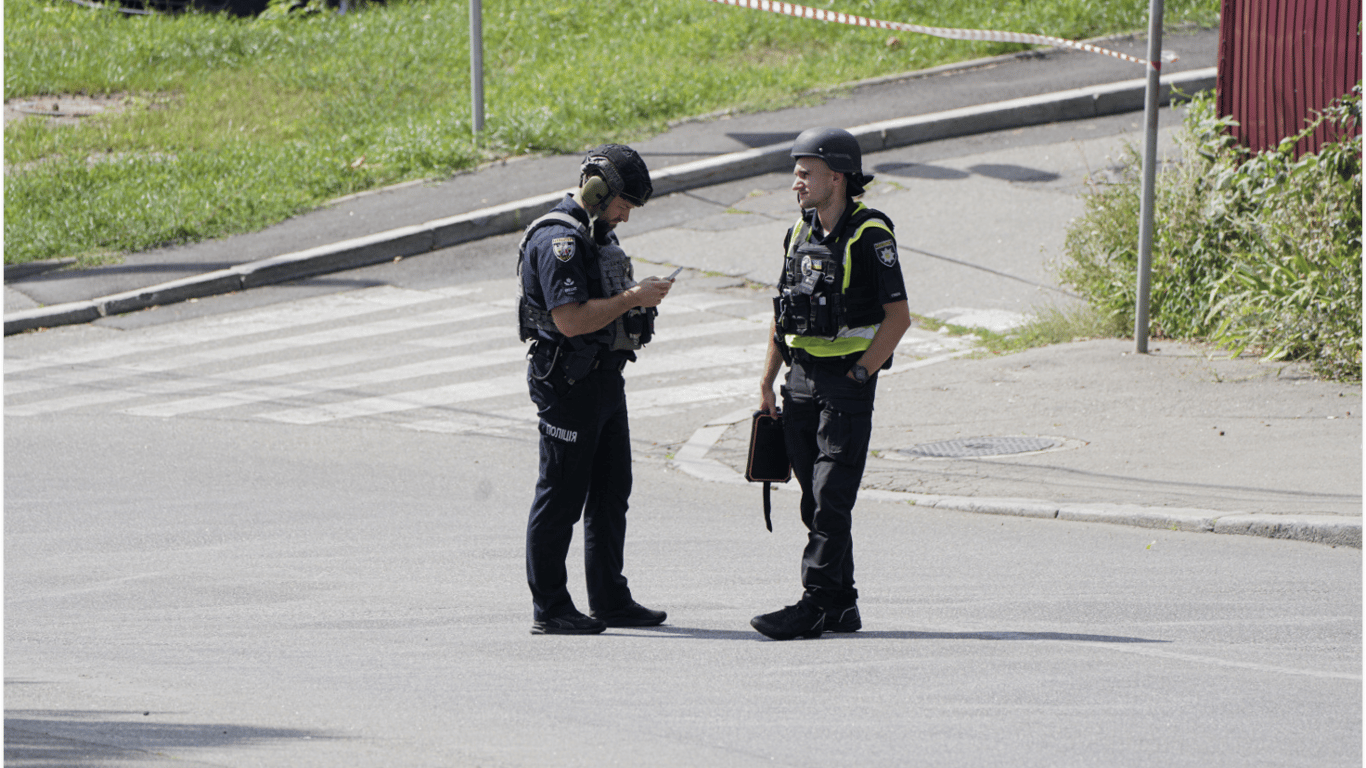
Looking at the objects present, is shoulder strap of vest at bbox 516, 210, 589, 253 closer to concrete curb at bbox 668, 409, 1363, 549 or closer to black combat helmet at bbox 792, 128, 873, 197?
black combat helmet at bbox 792, 128, 873, 197

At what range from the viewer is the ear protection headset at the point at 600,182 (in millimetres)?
5359

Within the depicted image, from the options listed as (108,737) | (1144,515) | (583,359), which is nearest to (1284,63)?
Answer: (1144,515)

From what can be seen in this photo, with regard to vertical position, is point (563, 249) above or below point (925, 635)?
above

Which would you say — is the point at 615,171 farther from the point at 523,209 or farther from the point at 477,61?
the point at 477,61

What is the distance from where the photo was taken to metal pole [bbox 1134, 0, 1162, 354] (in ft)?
33.5

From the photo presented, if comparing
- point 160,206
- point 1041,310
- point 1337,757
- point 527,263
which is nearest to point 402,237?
point 160,206

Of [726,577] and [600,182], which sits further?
[726,577]

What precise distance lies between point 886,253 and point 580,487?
1406 mm

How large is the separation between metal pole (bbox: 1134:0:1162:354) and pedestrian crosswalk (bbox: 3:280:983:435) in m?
1.46

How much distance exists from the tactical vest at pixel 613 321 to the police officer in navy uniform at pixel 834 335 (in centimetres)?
52

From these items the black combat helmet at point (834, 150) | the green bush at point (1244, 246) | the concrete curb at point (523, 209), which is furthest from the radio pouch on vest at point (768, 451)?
the concrete curb at point (523, 209)

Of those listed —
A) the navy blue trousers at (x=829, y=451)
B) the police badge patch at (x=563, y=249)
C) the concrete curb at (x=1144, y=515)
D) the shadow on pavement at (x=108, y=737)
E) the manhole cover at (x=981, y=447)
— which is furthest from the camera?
the manhole cover at (x=981, y=447)

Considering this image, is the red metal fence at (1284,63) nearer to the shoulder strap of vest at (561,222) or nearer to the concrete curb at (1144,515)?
the concrete curb at (1144,515)

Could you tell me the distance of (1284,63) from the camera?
1081 centimetres
